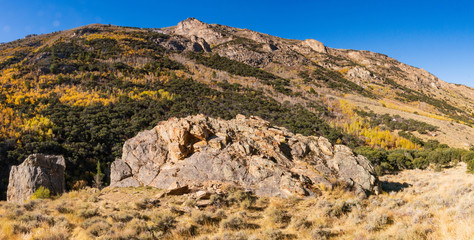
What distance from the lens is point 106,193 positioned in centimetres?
1260

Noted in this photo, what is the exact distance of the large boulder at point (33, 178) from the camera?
577 inches

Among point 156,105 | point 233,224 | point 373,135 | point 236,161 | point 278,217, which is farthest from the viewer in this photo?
point 156,105

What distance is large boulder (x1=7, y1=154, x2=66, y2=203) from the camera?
14.7 metres

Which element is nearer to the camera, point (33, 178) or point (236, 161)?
point (236, 161)

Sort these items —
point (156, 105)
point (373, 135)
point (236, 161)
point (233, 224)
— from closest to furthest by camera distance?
1. point (233, 224)
2. point (236, 161)
3. point (373, 135)
4. point (156, 105)

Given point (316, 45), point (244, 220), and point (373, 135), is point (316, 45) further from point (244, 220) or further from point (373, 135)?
point (244, 220)

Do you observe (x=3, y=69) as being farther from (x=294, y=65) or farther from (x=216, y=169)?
(x=294, y=65)

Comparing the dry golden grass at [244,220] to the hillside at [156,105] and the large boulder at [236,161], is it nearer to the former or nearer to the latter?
the large boulder at [236,161]

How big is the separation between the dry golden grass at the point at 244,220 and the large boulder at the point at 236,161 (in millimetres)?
1339

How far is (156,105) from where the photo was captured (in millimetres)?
46062

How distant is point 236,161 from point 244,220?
5144 mm

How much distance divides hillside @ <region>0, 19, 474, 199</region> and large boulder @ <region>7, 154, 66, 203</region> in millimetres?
7903

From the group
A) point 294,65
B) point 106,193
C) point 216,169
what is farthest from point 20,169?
point 294,65

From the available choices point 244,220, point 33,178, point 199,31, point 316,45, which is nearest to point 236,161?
point 244,220
